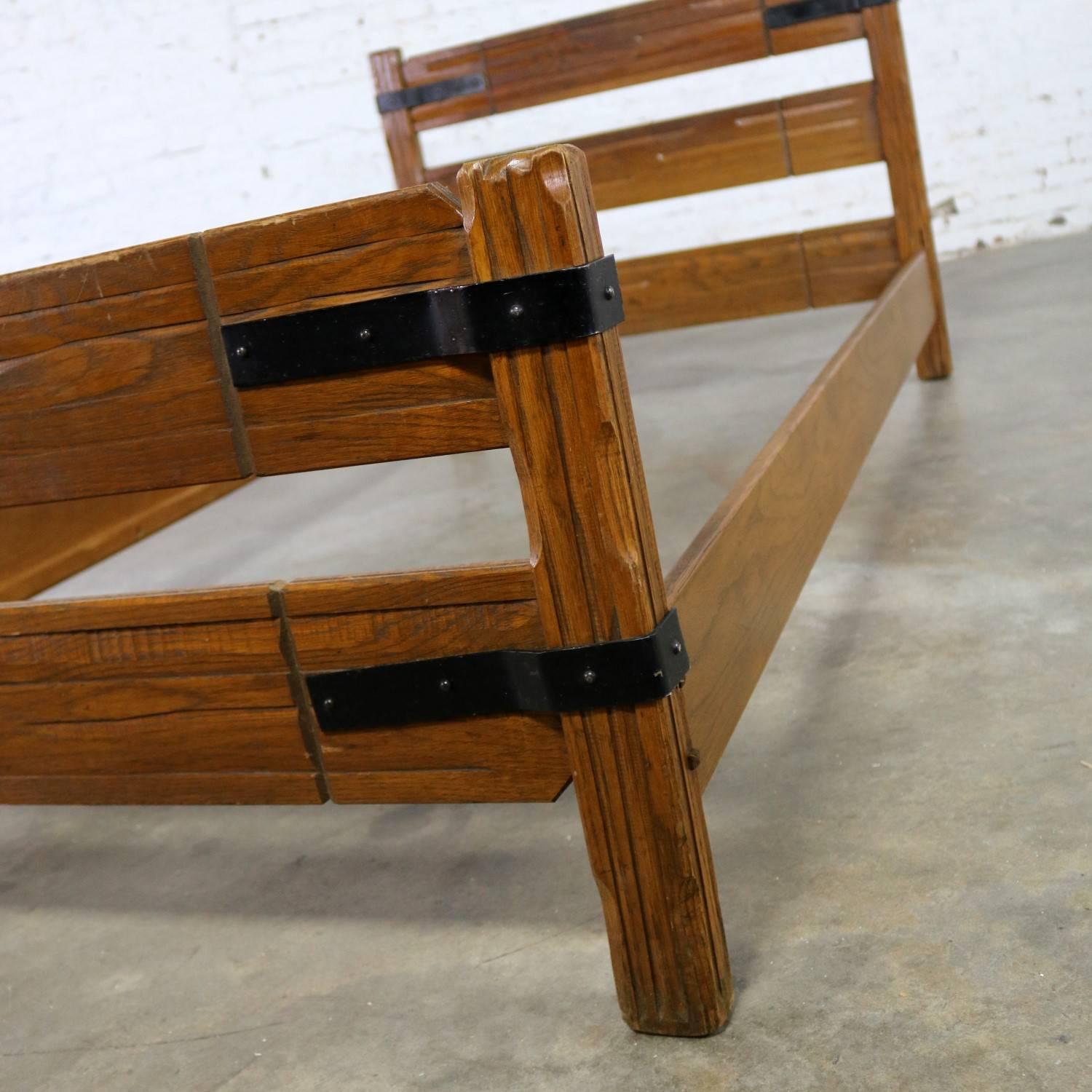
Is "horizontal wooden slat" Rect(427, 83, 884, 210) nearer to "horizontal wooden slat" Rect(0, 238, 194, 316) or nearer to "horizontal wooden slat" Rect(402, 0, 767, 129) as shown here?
"horizontal wooden slat" Rect(402, 0, 767, 129)

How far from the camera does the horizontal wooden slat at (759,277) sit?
3135mm

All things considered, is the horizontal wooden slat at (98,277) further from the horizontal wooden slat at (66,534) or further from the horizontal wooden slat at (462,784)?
the horizontal wooden slat at (66,534)

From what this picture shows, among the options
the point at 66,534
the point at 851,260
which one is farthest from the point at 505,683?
the point at 851,260

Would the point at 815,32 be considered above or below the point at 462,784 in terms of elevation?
above

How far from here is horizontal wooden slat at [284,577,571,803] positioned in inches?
40.3

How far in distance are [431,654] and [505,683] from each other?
2.8 inches

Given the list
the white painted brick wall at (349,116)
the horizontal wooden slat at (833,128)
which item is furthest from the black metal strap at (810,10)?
the white painted brick wall at (349,116)

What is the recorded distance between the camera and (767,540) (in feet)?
4.47

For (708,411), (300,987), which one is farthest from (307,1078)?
(708,411)

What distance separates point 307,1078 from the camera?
1096mm

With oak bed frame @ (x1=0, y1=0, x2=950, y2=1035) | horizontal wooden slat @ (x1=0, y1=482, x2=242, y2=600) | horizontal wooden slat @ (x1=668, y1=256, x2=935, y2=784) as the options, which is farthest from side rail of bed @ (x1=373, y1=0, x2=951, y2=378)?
oak bed frame @ (x1=0, y1=0, x2=950, y2=1035)

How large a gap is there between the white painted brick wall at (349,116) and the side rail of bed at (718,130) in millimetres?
1727

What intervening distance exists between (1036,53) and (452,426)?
4668 mm

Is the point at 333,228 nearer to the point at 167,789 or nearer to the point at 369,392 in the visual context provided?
the point at 369,392
